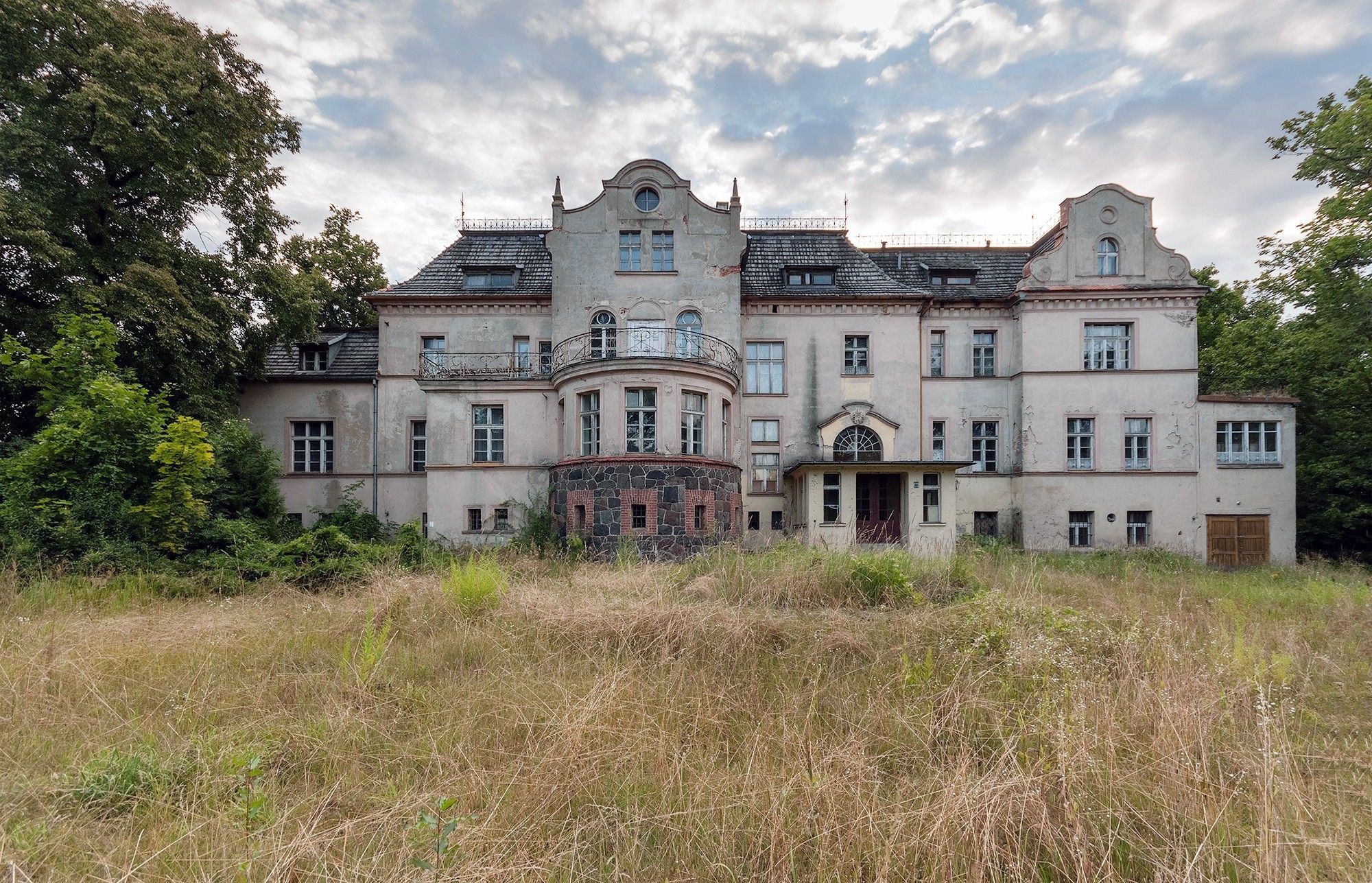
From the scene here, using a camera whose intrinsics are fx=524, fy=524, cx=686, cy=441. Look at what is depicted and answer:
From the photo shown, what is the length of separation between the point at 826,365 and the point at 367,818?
18.3m

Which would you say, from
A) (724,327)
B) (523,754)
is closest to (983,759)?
(523,754)

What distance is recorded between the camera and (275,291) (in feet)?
55.4

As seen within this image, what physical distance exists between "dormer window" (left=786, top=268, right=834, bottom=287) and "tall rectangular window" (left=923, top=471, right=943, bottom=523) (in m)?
7.92

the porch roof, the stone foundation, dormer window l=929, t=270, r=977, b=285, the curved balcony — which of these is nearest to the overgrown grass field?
the stone foundation

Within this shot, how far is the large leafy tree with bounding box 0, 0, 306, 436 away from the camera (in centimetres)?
1332

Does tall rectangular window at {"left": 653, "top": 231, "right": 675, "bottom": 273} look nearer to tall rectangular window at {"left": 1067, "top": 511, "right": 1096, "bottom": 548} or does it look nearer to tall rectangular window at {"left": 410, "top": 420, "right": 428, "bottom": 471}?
tall rectangular window at {"left": 410, "top": 420, "right": 428, "bottom": 471}

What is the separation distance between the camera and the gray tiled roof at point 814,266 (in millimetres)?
19016

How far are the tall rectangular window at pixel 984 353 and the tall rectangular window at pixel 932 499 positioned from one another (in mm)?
5454

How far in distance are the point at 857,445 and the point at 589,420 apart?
31.6 feet

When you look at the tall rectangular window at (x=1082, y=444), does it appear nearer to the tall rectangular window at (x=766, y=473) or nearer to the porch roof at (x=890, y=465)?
the porch roof at (x=890, y=465)

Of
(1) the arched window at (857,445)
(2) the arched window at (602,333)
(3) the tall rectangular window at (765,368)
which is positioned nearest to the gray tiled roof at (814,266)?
(3) the tall rectangular window at (765,368)

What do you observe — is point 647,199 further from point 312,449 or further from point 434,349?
point 312,449

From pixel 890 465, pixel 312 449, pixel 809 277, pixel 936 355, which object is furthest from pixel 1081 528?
pixel 312 449

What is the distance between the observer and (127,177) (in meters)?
14.9
